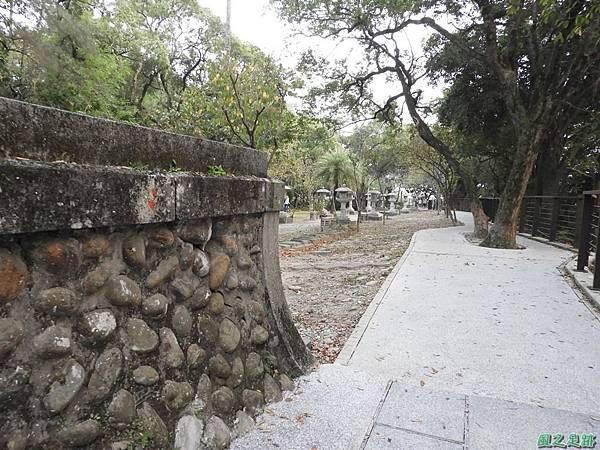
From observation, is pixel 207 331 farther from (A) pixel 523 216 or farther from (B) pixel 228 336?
(A) pixel 523 216

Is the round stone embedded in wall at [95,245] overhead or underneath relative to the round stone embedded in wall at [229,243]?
overhead

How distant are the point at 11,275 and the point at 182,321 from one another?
30.1 inches

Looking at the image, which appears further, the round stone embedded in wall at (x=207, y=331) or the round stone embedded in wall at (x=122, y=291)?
the round stone embedded in wall at (x=207, y=331)

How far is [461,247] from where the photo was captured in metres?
8.96

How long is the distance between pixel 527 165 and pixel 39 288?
31.9 ft

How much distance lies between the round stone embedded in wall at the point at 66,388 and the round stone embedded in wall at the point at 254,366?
3.28 feet

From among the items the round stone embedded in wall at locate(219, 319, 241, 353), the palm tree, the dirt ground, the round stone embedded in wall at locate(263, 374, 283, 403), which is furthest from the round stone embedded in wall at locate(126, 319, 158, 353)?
the palm tree

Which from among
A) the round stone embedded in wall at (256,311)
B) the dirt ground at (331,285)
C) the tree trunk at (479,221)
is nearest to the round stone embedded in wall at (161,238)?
the round stone embedded in wall at (256,311)

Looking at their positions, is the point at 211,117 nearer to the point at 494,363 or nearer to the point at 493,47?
the point at 493,47

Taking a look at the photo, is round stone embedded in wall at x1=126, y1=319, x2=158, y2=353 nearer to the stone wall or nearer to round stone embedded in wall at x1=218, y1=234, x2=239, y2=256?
the stone wall

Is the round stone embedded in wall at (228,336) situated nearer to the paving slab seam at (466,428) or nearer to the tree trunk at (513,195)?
the paving slab seam at (466,428)

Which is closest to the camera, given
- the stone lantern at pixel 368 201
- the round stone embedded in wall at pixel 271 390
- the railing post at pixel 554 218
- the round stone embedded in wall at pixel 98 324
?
the round stone embedded in wall at pixel 98 324

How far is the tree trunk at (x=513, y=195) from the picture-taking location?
8.40 metres

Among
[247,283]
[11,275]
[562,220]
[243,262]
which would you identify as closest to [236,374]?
[247,283]
